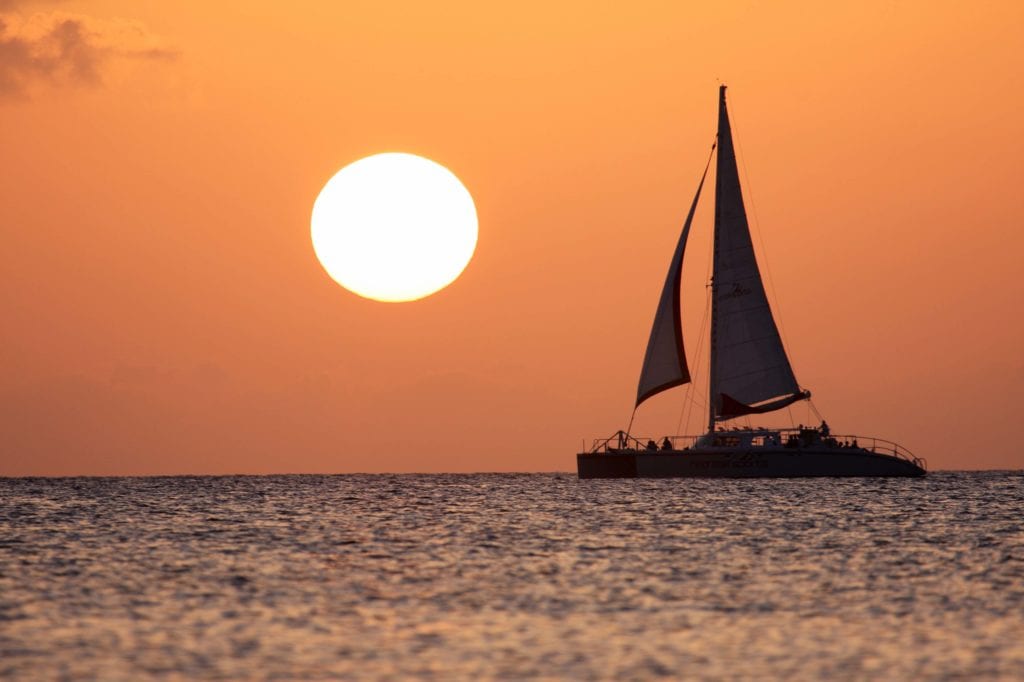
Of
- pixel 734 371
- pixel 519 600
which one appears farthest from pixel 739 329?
pixel 519 600

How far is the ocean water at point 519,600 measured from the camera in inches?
1042

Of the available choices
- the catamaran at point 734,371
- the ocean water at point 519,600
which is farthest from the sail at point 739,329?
the ocean water at point 519,600

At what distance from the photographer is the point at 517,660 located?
26.6 m

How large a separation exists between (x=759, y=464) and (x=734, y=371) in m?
6.59

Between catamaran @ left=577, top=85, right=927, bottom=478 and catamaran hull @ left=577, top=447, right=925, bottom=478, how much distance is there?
0.07m

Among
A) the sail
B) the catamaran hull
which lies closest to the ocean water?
the catamaran hull

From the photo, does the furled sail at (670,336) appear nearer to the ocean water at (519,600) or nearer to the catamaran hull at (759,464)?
the catamaran hull at (759,464)

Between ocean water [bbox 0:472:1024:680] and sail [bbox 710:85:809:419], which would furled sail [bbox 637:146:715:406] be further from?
ocean water [bbox 0:472:1024:680]

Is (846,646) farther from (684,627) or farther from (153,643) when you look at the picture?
(153,643)

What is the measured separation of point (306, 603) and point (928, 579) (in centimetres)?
1668

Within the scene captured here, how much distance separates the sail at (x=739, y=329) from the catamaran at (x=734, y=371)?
0.07 meters

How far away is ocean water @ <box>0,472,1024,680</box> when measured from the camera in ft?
86.8

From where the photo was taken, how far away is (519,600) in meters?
35.4

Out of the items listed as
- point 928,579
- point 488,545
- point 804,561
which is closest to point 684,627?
point 928,579
